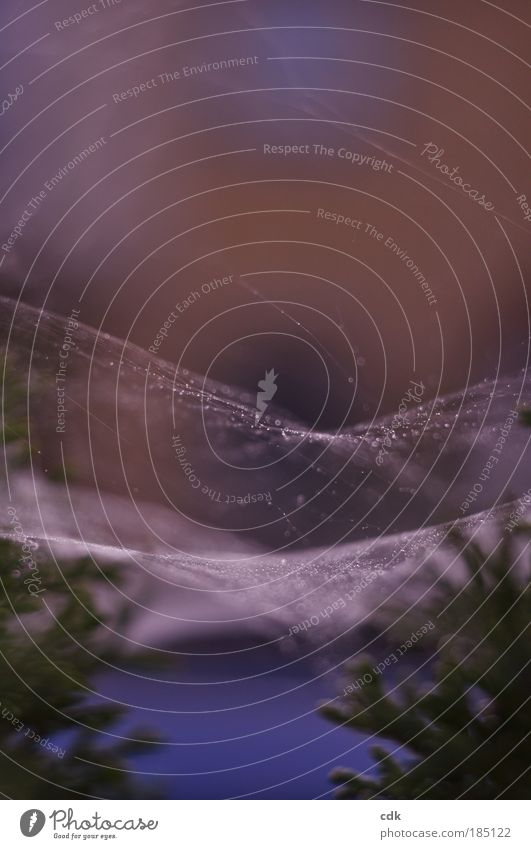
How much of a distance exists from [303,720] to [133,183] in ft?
1.82

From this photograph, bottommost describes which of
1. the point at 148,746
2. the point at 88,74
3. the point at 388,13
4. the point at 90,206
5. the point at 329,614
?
the point at 148,746

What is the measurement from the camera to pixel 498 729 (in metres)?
0.85

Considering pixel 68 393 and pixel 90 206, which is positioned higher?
pixel 90 206

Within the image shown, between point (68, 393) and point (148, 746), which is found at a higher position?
point (68, 393)

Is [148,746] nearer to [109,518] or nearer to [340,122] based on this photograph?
[109,518]

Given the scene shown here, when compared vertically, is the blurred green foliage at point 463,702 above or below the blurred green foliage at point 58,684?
above

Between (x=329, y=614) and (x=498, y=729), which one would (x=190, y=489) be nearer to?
(x=329, y=614)

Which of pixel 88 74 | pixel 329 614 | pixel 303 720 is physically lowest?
pixel 303 720

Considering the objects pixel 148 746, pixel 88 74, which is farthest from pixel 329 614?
pixel 88 74

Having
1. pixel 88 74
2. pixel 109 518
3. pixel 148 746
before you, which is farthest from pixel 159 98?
pixel 148 746

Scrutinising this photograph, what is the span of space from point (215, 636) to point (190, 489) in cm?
15

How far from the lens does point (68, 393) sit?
87 cm

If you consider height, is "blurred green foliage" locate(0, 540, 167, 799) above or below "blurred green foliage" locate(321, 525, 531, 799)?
below

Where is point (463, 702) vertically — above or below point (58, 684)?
above
